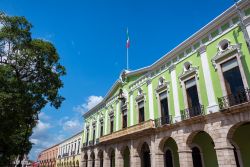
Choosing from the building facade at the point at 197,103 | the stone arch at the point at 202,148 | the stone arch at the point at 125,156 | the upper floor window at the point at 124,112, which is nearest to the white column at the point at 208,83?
the building facade at the point at 197,103

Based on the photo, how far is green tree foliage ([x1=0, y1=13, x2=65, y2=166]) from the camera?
11.7 meters

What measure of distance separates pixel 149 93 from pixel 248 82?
27.6 ft

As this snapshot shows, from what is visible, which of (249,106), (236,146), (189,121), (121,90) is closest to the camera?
(249,106)

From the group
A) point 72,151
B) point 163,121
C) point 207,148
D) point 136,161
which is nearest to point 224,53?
point 207,148

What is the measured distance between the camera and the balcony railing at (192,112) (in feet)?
42.3

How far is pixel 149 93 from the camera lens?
59.0ft

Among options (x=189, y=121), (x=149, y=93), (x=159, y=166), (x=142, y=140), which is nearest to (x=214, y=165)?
(x=189, y=121)

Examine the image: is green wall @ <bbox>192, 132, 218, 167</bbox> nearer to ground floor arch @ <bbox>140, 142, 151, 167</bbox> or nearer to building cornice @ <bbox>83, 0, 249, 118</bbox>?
ground floor arch @ <bbox>140, 142, 151, 167</bbox>

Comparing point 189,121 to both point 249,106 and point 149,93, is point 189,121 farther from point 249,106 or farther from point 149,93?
point 149,93

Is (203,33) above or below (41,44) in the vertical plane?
above

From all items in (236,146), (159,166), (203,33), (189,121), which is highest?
(203,33)

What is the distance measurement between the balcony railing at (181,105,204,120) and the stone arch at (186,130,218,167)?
1.13 meters

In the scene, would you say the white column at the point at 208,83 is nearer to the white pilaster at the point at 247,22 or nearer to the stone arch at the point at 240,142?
the stone arch at the point at 240,142

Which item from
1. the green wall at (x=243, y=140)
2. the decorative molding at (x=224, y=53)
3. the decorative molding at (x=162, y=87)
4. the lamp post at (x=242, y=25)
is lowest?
the green wall at (x=243, y=140)
